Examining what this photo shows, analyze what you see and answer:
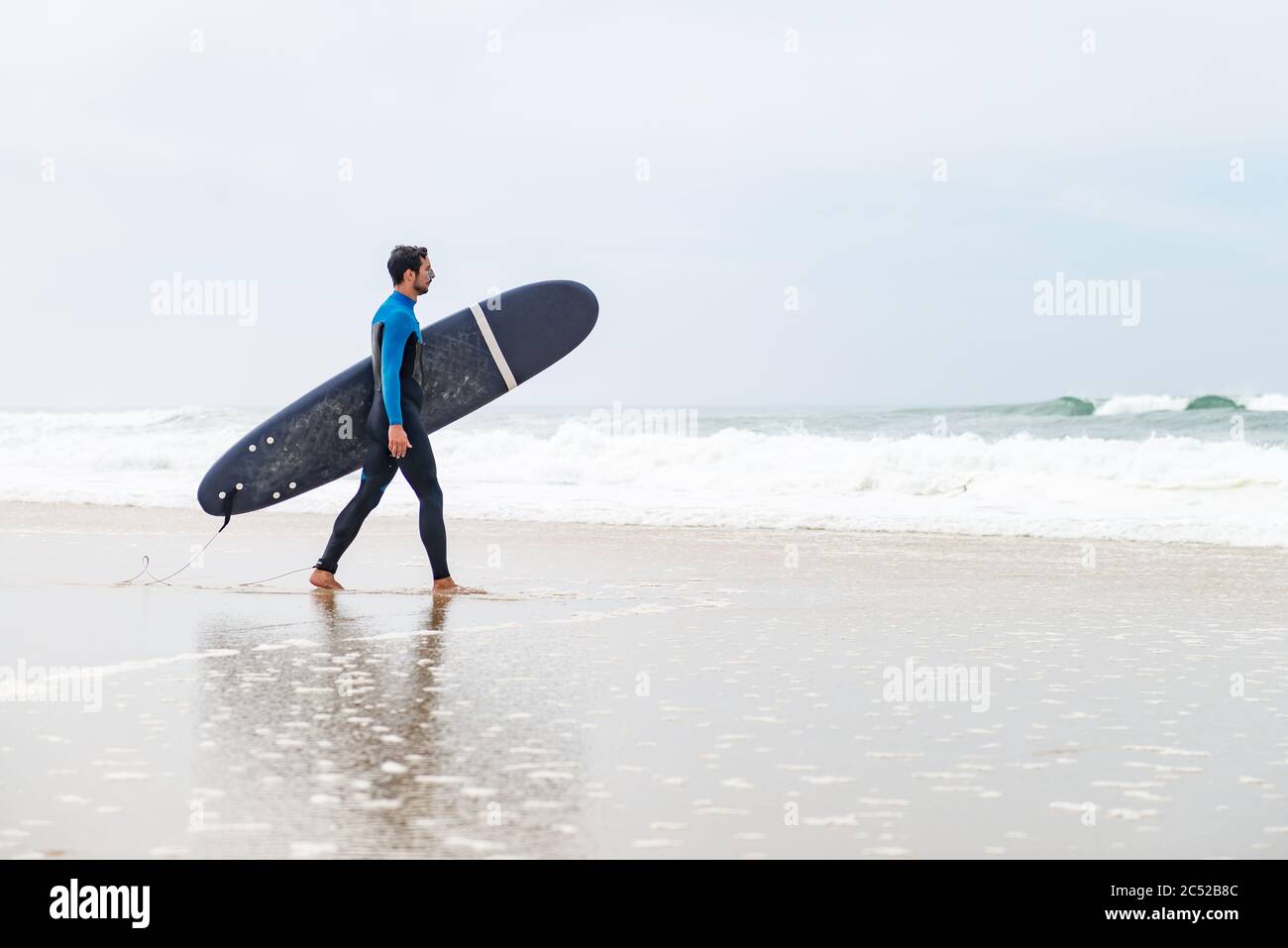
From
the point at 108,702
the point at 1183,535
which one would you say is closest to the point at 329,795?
the point at 108,702

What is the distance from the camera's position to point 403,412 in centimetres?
688

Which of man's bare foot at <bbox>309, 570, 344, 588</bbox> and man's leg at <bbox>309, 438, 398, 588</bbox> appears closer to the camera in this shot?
man's leg at <bbox>309, 438, 398, 588</bbox>

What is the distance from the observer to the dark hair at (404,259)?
689 centimetres

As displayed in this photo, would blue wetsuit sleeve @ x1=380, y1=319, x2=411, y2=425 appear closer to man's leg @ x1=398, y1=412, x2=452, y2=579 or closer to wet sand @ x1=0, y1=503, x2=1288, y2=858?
man's leg @ x1=398, y1=412, x2=452, y2=579

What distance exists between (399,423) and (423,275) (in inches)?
31.5

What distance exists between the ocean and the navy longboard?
4.25 meters

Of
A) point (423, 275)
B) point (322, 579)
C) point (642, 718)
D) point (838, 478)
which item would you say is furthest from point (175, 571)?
point (838, 478)

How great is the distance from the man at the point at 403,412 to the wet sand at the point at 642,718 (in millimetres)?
403

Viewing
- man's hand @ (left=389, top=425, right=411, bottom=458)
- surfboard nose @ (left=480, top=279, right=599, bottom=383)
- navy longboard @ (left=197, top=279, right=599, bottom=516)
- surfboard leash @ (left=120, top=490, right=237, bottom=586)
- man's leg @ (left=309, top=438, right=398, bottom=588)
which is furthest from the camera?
surfboard nose @ (left=480, top=279, right=599, bottom=383)

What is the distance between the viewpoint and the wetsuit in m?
6.80

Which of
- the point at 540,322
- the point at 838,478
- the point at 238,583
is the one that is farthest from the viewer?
the point at 838,478

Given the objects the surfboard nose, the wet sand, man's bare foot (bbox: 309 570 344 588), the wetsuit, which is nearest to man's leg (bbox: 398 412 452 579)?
the wetsuit

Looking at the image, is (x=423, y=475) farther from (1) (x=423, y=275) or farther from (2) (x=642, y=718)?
(2) (x=642, y=718)

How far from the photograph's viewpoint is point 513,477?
1988 cm
